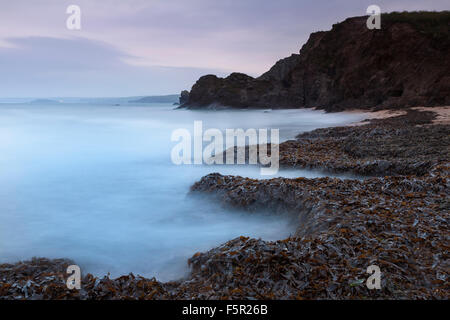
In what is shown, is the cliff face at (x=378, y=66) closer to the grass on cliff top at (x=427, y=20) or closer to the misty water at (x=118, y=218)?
the grass on cliff top at (x=427, y=20)

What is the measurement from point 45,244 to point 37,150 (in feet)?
28.6

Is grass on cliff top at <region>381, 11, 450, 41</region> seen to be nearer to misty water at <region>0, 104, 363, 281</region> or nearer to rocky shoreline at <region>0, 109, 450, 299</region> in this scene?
misty water at <region>0, 104, 363, 281</region>

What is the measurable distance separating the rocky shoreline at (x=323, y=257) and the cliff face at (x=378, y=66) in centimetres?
1760

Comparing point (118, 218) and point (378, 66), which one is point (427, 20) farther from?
point (118, 218)

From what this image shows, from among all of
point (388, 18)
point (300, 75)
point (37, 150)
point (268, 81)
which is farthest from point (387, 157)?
point (268, 81)

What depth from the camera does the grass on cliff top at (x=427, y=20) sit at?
884 inches

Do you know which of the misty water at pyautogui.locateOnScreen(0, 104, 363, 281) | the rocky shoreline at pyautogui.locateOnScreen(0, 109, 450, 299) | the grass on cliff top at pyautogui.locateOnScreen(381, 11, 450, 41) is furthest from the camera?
the grass on cliff top at pyautogui.locateOnScreen(381, 11, 450, 41)

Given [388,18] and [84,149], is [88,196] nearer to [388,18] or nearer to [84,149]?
[84,149]

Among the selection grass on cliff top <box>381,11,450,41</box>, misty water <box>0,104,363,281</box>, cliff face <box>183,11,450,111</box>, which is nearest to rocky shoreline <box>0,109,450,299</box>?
misty water <box>0,104,363,281</box>

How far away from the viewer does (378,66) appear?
25.2m

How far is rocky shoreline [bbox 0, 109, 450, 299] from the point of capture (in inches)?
94.0

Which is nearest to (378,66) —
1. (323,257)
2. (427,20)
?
(427,20)
